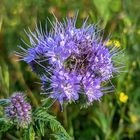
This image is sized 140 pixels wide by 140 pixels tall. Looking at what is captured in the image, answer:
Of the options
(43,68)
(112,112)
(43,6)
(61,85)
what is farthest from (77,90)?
(43,6)

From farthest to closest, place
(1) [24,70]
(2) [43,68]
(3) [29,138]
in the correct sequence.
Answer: (1) [24,70], (2) [43,68], (3) [29,138]

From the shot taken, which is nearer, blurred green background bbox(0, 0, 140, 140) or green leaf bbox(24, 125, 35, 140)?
green leaf bbox(24, 125, 35, 140)

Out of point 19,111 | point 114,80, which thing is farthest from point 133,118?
point 19,111

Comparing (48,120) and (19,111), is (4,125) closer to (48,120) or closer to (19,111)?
(19,111)

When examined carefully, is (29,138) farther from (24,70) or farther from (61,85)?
(24,70)

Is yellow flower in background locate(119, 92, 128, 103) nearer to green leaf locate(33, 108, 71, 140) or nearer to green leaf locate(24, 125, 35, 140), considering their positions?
green leaf locate(33, 108, 71, 140)

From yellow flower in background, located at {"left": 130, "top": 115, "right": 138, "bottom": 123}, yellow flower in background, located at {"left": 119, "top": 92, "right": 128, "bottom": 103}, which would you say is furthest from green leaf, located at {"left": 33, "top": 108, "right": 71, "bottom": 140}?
yellow flower in background, located at {"left": 130, "top": 115, "right": 138, "bottom": 123}
